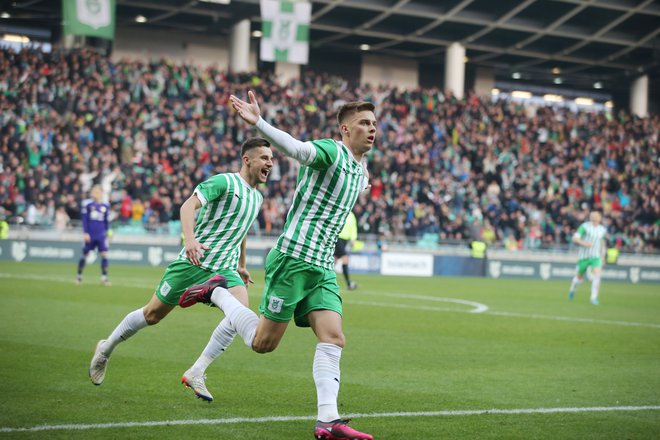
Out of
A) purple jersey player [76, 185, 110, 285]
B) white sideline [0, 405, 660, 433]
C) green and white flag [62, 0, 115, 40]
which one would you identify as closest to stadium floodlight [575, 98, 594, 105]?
green and white flag [62, 0, 115, 40]

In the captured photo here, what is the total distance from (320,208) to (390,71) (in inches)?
1901

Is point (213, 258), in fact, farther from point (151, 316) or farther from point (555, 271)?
point (555, 271)

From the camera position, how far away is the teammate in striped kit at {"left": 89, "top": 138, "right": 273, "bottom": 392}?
784cm

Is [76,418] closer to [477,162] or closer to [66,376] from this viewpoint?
[66,376]

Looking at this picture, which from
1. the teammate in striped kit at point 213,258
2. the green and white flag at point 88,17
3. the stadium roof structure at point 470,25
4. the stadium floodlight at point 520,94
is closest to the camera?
the teammate in striped kit at point 213,258

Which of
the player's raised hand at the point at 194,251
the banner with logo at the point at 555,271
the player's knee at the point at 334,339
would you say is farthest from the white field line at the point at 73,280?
the banner with logo at the point at 555,271

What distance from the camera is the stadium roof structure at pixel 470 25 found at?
43969 mm

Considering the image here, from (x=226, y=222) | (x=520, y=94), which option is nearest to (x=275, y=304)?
(x=226, y=222)

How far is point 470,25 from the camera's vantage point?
49.4 metres

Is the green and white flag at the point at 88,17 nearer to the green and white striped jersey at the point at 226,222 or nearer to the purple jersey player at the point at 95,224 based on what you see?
the purple jersey player at the point at 95,224

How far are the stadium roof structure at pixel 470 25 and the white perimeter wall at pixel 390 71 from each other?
0.52 m

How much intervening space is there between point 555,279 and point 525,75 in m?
24.5

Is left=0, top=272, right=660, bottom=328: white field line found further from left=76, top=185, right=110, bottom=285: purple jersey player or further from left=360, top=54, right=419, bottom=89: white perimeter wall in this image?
left=360, top=54, right=419, bottom=89: white perimeter wall

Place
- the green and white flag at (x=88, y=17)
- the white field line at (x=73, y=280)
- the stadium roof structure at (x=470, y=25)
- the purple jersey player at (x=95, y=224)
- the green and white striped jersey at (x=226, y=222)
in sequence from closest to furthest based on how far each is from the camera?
the green and white striped jersey at (x=226, y=222) → the purple jersey player at (x=95, y=224) → the white field line at (x=73, y=280) → the green and white flag at (x=88, y=17) → the stadium roof structure at (x=470, y=25)
